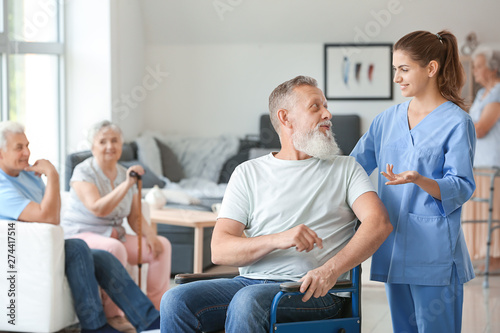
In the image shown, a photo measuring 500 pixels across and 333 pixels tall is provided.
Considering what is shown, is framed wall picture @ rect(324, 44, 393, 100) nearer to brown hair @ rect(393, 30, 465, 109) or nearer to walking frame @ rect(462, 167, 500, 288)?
walking frame @ rect(462, 167, 500, 288)

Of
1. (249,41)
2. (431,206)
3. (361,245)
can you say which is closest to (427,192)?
(431,206)

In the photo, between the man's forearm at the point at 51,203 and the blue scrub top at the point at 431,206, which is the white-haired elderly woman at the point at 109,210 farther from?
the blue scrub top at the point at 431,206

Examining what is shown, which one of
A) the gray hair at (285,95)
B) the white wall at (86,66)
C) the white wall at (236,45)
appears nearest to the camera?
the gray hair at (285,95)

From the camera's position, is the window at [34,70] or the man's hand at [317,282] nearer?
the man's hand at [317,282]

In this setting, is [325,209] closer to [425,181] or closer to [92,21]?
[425,181]

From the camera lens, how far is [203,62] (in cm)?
685

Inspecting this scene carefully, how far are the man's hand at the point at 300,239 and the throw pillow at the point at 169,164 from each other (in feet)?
14.5

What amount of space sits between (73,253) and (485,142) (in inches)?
111

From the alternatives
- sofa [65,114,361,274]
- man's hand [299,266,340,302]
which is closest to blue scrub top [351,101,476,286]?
man's hand [299,266,340,302]

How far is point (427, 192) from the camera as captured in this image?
6.55 ft

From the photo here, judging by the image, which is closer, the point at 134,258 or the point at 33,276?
the point at 33,276

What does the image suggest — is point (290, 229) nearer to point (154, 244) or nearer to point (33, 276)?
point (33, 276)

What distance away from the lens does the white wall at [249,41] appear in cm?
654

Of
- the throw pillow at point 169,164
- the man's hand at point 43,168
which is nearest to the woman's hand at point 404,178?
the man's hand at point 43,168
